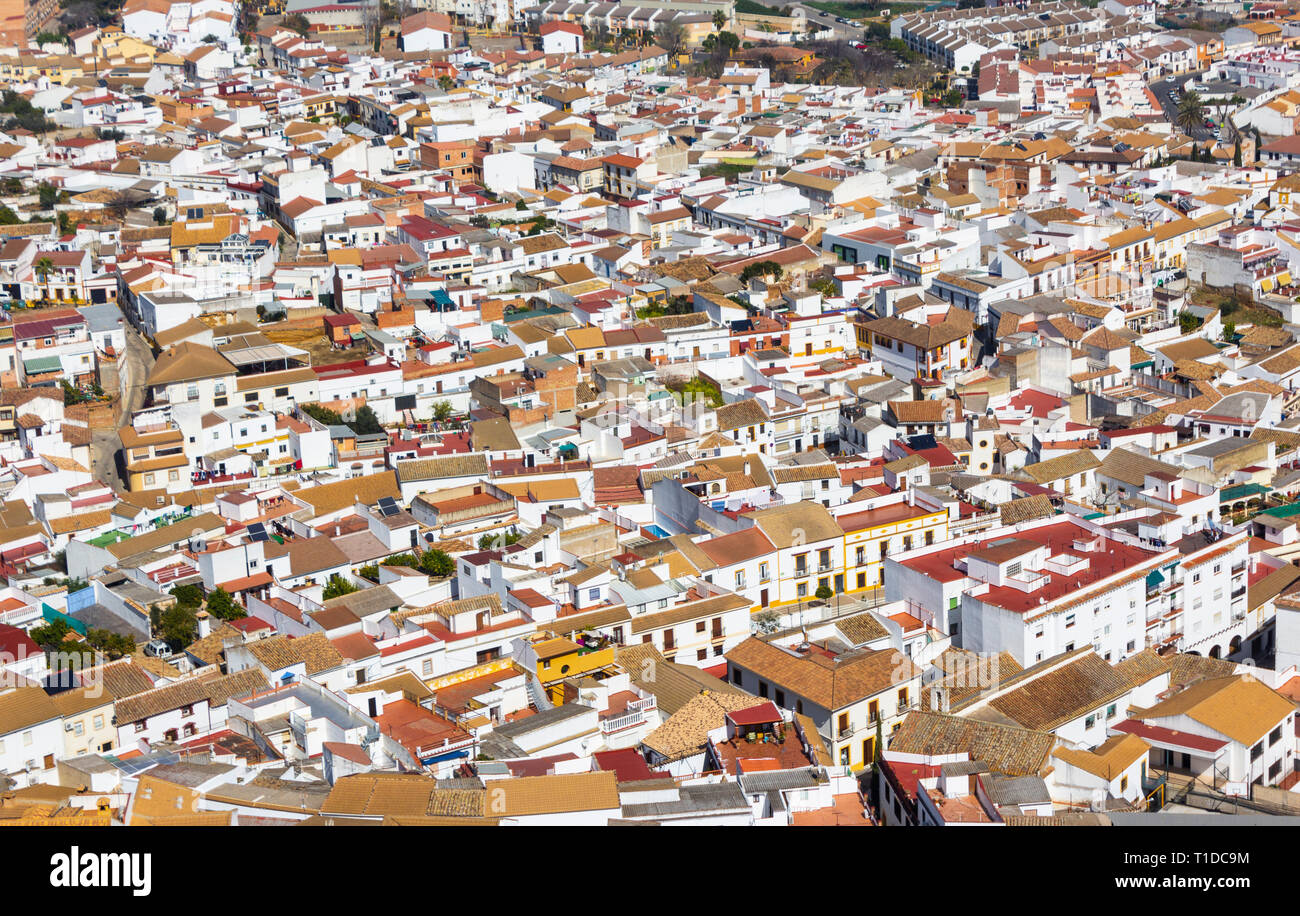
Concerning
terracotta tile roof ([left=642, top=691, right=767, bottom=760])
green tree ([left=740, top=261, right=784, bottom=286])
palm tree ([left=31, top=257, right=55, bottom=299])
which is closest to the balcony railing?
terracotta tile roof ([left=642, top=691, right=767, bottom=760])

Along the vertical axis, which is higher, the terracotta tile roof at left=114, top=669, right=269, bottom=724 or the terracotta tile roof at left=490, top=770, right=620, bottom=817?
the terracotta tile roof at left=490, top=770, right=620, bottom=817

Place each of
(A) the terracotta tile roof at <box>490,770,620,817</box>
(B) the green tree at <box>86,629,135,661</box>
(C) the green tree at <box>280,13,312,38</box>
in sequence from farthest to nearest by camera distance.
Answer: (C) the green tree at <box>280,13,312,38</box> < (B) the green tree at <box>86,629,135,661</box> < (A) the terracotta tile roof at <box>490,770,620,817</box>

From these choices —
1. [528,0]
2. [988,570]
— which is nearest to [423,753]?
[988,570]

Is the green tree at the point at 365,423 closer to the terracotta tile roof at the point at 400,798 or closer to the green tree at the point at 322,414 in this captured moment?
the green tree at the point at 322,414

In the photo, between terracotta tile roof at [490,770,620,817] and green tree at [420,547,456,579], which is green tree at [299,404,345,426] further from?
terracotta tile roof at [490,770,620,817]

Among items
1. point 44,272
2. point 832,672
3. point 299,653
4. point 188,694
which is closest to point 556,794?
point 832,672

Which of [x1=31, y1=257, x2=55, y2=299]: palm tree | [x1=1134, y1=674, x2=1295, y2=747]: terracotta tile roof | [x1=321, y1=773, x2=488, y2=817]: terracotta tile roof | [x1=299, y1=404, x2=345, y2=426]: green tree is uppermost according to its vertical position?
[x1=31, y1=257, x2=55, y2=299]: palm tree

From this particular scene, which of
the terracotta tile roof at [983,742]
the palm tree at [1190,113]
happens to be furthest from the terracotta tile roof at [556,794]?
the palm tree at [1190,113]

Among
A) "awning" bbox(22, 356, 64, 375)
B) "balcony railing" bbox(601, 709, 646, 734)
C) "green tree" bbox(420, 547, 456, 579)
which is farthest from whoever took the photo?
"awning" bbox(22, 356, 64, 375)
